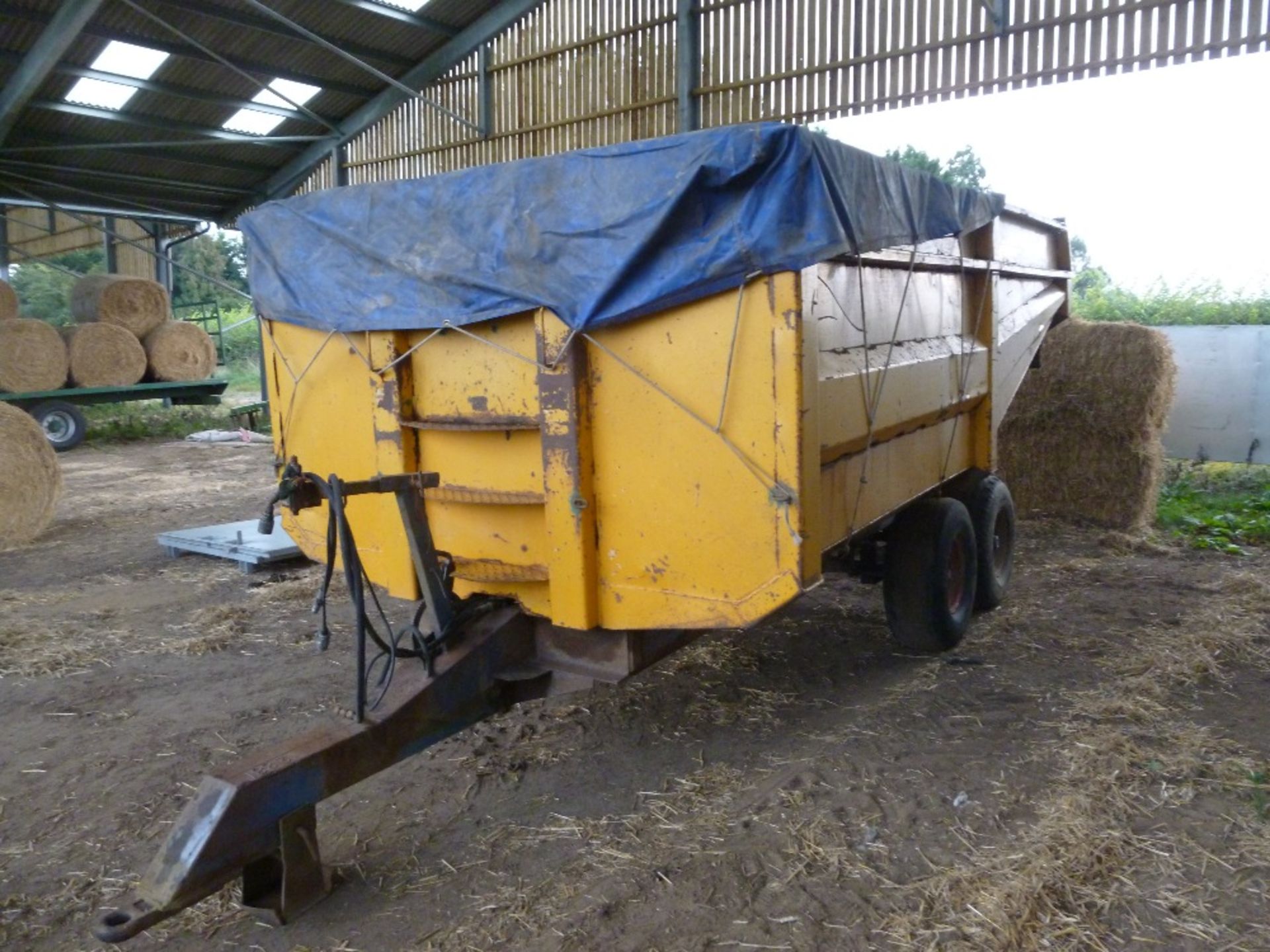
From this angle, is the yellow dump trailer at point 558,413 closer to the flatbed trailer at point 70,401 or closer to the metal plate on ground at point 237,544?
the metal plate on ground at point 237,544

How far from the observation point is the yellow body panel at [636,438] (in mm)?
3191

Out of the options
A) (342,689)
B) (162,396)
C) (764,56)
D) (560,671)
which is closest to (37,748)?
(342,689)

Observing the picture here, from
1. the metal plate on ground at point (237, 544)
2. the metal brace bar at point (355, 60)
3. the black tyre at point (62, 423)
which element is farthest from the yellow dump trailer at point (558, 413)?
the black tyre at point (62, 423)

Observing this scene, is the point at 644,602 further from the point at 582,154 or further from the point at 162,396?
the point at 162,396

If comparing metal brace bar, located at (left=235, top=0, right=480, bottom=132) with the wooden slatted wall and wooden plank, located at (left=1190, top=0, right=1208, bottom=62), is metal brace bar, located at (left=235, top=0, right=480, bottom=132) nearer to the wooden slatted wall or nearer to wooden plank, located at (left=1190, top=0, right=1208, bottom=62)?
the wooden slatted wall

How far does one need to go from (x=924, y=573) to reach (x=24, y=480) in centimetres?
731

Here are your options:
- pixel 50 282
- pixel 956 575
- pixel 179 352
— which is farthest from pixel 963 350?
pixel 50 282

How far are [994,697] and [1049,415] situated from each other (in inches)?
185

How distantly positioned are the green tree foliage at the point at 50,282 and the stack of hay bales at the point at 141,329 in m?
11.8

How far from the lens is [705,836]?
3451 millimetres

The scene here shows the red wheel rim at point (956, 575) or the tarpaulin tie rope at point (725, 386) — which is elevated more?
the tarpaulin tie rope at point (725, 386)

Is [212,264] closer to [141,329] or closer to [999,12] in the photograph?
[141,329]

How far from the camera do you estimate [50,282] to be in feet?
91.7

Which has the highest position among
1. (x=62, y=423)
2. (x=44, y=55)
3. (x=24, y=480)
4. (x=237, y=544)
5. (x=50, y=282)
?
(x=44, y=55)
